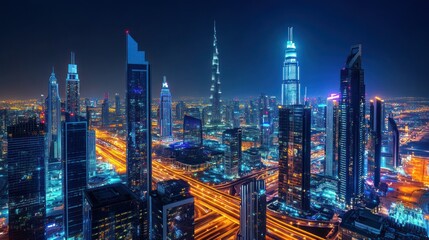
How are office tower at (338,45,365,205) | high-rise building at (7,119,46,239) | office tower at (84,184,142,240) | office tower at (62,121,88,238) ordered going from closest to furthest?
office tower at (84,184,142,240)
high-rise building at (7,119,46,239)
office tower at (62,121,88,238)
office tower at (338,45,365,205)

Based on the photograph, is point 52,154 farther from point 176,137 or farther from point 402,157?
point 402,157

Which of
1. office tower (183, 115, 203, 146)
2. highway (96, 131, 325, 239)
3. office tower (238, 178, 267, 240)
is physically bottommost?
highway (96, 131, 325, 239)

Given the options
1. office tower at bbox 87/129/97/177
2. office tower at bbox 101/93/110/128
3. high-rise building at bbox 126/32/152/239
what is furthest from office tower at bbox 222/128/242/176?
office tower at bbox 101/93/110/128

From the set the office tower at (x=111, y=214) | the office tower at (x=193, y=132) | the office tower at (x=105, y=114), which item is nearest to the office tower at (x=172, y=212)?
the office tower at (x=111, y=214)

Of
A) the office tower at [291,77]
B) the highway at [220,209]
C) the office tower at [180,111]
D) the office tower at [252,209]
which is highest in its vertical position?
the office tower at [291,77]

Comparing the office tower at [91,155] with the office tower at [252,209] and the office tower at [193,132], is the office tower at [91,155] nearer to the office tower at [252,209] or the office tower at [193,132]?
the office tower at [193,132]

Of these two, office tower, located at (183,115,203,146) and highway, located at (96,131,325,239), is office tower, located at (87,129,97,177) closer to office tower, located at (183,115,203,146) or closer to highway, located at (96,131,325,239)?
highway, located at (96,131,325,239)

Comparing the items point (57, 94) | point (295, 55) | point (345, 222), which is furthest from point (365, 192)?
point (57, 94)
